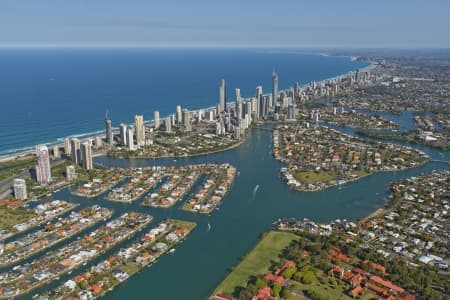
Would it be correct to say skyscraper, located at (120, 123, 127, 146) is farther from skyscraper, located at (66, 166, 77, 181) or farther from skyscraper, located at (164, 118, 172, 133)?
skyscraper, located at (66, 166, 77, 181)

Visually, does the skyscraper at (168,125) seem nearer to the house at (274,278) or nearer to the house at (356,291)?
the house at (274,278)

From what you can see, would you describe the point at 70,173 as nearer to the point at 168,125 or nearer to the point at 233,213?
the point at 233,213

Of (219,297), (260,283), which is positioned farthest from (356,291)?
(219,297)

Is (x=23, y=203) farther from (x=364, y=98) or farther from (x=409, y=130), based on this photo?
(x=364, y=98)

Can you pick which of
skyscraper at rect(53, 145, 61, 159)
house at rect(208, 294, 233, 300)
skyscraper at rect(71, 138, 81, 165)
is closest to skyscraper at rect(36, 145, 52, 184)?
skyscraper at rect(71, 138, 81, 165)

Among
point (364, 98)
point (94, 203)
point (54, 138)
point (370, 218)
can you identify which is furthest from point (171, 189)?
point (364, 98)
